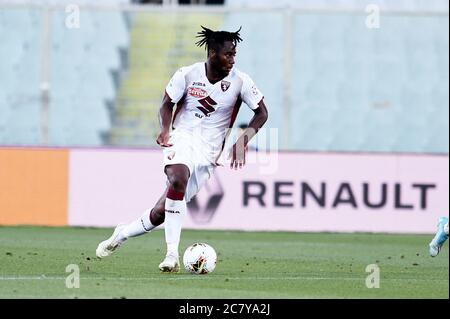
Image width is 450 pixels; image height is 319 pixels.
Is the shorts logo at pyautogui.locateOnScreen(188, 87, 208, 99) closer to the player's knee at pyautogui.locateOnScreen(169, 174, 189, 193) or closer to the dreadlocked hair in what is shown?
the dreadlocked hair

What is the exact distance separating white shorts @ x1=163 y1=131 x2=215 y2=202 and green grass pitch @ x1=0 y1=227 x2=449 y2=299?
0.83 metres

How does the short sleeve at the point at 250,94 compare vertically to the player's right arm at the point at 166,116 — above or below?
above

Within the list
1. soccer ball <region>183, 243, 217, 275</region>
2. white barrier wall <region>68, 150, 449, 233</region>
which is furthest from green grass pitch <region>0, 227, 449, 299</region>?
white barrier wall <region>68, 150, 449, 233</region>

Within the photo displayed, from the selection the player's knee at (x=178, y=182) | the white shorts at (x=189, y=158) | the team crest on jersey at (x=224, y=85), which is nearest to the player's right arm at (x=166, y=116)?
the white shorts at (x=189, y=158)

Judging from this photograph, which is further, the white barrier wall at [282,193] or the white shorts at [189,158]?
the white barrier wall at [282,193]

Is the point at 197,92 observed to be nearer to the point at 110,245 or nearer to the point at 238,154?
the point at 238,154

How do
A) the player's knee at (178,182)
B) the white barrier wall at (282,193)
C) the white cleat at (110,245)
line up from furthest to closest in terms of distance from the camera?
1. the white barrier wall at (282,193)
2. the white cleat at (110,245)
3. the player's knee at (178,182)

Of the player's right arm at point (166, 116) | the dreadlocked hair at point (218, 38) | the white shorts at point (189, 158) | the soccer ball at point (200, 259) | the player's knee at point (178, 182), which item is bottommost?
the soccer ball at point (200, 259)

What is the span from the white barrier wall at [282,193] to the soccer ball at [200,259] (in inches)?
306

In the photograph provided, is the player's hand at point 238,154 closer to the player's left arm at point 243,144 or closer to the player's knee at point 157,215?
the player's left arm at point 243,144

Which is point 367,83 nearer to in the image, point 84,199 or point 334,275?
point 84,199

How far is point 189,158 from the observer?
1050 cm

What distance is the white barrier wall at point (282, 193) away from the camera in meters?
18.1

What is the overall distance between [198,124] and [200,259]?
4.46ft
